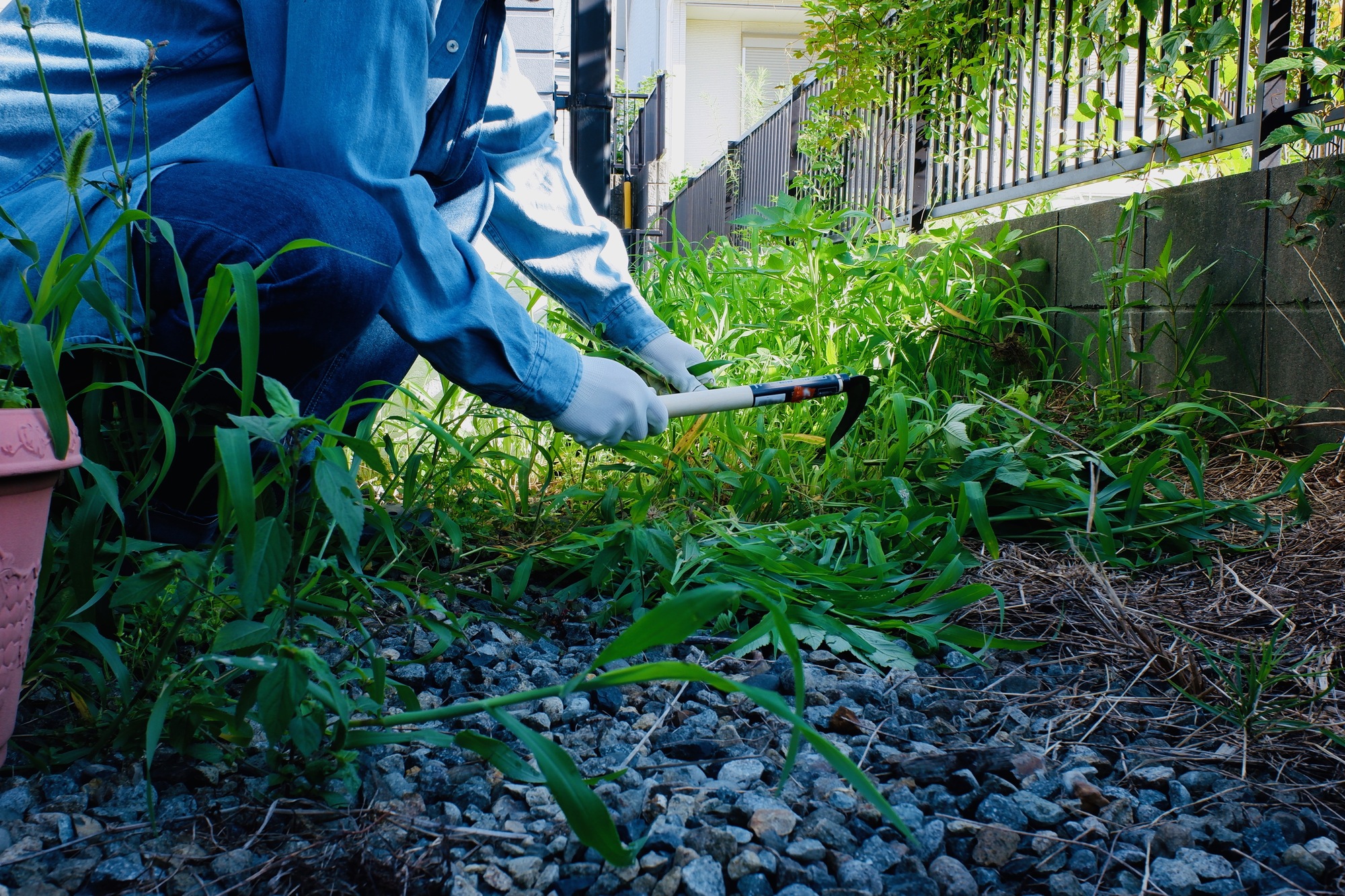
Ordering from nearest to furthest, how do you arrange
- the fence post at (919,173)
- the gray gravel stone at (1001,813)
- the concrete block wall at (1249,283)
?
the gray gravel stone at (1001,813) → the concrete block wall at (1249,283) → the fence post at (919,173)

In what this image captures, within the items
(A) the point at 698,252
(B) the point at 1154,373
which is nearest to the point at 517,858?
(B) the point at 1154,373

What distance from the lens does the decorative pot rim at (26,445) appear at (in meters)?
0.74

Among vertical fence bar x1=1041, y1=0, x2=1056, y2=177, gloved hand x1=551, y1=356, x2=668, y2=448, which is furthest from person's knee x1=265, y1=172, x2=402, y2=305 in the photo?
vertical fence bar x1=1041, y1=0, x2=1056, y2=177

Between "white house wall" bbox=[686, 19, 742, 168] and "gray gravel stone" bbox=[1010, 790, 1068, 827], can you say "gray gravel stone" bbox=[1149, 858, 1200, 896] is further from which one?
"white house wall" bbox=[686, 19, 742, 168]

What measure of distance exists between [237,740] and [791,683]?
2.13ft

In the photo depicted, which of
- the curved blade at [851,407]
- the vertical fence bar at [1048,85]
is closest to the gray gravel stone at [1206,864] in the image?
the curved blade at [851,407]

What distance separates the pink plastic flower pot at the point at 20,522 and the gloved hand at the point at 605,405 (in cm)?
75

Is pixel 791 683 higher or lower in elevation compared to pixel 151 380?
lower

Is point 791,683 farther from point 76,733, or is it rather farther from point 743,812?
point 76,733

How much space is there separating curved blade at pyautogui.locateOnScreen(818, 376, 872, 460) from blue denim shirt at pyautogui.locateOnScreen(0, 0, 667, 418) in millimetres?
725

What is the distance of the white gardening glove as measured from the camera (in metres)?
1.93

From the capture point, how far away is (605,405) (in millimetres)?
1497

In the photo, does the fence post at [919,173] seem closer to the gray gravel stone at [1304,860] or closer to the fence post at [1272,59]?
the fence post at [1272,59]

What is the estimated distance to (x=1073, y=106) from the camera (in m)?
3.09
